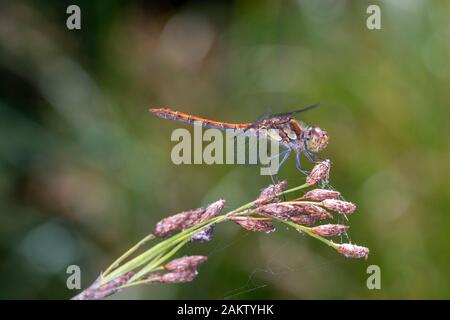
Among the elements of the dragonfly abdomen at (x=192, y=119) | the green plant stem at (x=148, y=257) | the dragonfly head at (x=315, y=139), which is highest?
the dragonfly abdomen at (x=192, y=119)

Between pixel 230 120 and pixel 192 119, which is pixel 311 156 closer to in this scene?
pixel 192 119

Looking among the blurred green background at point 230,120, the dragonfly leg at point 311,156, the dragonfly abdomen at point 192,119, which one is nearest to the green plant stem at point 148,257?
the dragonfly leg at point 311,156

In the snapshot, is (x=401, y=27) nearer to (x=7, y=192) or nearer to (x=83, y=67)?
(x=83, y=67)

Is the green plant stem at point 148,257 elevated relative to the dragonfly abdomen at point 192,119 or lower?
lower

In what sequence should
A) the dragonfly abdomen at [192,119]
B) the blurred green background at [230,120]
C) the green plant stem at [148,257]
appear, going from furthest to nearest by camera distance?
the blurred green background at [230,120]
the dragonfly abdomen at [192,119]
the green plant stem at [148,257]

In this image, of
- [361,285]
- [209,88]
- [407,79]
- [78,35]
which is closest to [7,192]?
[78,35]

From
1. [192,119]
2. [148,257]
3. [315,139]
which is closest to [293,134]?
[315,139]

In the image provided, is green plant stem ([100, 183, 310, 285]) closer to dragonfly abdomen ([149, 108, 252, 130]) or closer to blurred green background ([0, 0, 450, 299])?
dragonfly abdomen ([149, 108, 252, 130])

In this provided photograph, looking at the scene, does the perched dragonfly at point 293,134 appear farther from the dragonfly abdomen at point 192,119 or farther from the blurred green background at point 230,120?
the blurred green background at point 230,120
